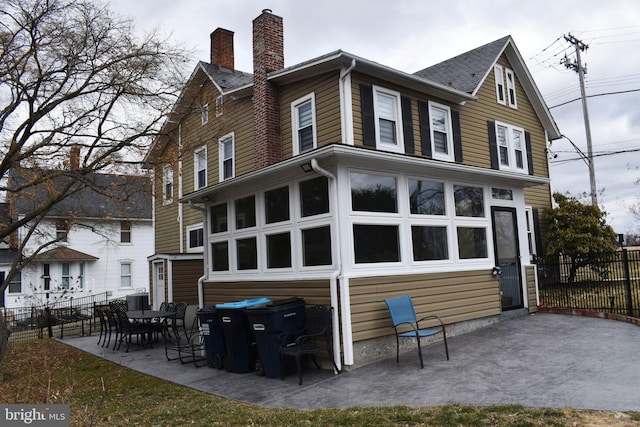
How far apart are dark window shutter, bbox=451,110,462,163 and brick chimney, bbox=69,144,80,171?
902 centimetres

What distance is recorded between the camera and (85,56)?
916 centimetres

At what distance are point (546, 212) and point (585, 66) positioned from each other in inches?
507

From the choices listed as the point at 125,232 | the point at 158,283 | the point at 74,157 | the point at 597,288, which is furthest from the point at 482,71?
the point at 125,232

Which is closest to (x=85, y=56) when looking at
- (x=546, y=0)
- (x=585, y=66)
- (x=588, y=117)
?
(x=546, y=0)

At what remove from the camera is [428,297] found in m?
8.81

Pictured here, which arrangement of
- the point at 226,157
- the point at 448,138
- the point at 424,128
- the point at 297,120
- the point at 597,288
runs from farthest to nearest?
1. the point at 226,157
2. the point at 448,138
3. the point at 597,288
4. the point at 424,128
5. the point at 297,120

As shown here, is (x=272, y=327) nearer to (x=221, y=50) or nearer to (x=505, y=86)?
(x=505, y=86)

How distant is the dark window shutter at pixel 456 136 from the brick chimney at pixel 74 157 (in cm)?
902

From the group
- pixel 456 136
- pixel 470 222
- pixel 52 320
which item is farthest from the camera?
pixel 52 320

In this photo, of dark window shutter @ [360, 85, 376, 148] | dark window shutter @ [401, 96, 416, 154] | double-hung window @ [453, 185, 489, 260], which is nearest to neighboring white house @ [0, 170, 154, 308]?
dark window shutter @ [360, 85, 376, 148]

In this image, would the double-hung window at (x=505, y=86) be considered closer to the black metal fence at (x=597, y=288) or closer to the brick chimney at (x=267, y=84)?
the black metal fence at (x=597, y=288)

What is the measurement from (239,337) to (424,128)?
6.99 metres

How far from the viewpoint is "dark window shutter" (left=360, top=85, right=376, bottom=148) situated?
1041 cm

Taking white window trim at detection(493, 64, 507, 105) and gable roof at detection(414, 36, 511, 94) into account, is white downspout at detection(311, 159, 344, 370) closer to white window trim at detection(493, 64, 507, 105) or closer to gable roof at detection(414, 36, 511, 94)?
gable roof at detection(414, 36, 511, 94)
